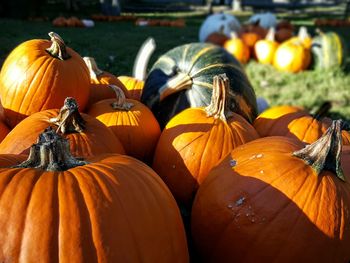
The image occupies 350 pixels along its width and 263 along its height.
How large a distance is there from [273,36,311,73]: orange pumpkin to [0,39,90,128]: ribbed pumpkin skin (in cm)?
557

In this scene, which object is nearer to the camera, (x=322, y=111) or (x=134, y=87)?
(x=322, y=111)

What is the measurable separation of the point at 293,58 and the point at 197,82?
5.01 metres

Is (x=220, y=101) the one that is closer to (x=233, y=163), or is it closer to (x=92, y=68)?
(x=233, y=163)

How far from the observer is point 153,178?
1107 millimetres

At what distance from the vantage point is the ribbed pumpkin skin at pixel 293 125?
176cm

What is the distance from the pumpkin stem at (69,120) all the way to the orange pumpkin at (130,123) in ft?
1.03

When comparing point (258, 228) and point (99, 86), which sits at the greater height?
point (99, 86)

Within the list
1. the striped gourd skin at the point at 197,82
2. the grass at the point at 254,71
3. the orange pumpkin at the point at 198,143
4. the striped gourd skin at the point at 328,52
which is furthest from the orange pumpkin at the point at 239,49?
the orange pumpkin at the point at 198,143

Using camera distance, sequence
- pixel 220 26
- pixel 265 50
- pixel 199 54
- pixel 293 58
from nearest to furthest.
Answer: pixel 199 54 → pixel 293 58 → pixel 265 50 → pixel 220 26

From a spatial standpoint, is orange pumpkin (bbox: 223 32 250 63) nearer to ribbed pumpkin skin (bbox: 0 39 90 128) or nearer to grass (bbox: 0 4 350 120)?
grass (bbox: 0 4 350 120)

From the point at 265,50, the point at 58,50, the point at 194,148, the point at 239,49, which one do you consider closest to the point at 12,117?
the point at 58,50

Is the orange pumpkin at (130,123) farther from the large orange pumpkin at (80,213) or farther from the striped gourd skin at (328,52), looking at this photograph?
the striped gourd skin at (328,52)

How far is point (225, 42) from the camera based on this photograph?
778 centimetres

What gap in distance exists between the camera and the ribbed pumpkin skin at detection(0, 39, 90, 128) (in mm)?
1635
